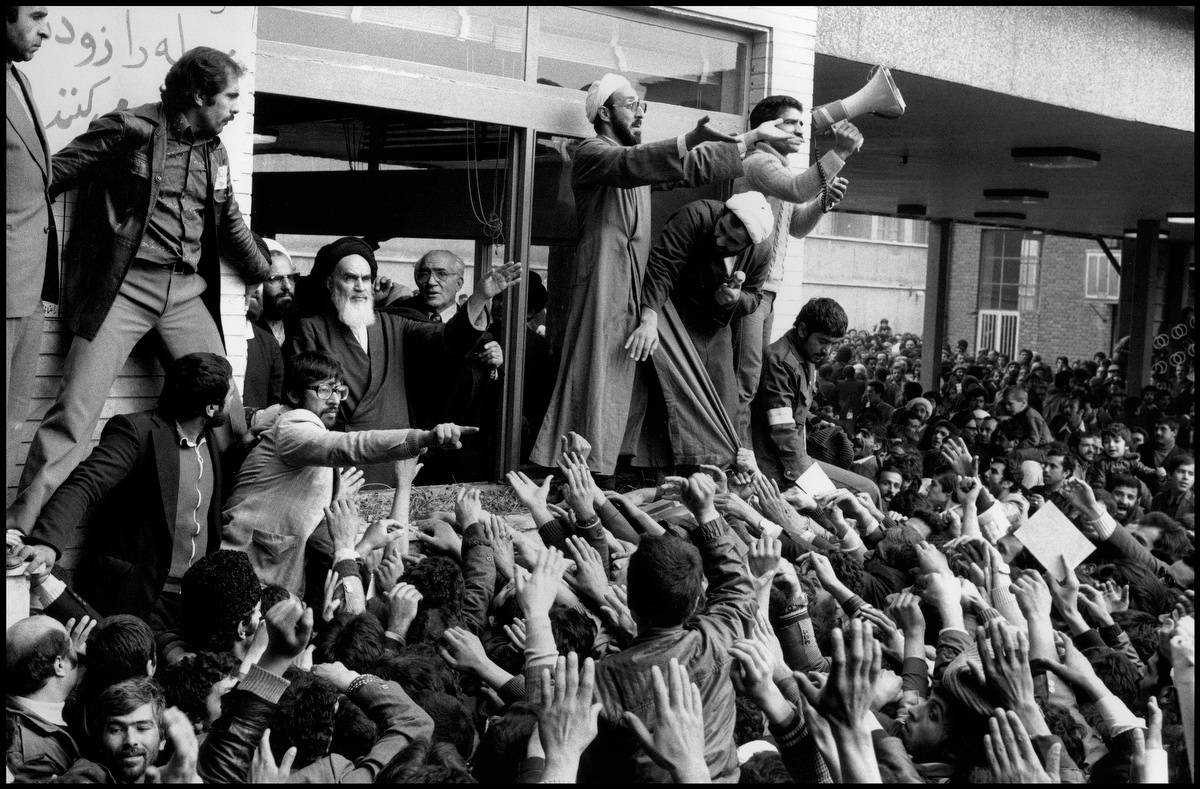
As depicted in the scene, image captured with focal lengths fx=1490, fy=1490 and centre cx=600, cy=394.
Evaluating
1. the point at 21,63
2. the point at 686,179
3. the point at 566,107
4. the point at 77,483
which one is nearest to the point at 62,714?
the point at 77,483

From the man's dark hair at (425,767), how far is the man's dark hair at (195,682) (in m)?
0.65

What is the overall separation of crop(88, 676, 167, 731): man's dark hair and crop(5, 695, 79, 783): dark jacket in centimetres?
13

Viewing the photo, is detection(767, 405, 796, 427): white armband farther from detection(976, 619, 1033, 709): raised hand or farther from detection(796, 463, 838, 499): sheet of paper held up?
detection(976, 619, 1033, 709): raised hand

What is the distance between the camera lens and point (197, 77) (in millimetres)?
5656

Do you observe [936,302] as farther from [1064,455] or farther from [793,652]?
[793,652]

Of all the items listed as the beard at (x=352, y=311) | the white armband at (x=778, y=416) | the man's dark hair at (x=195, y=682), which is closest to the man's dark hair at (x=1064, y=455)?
the white armband at (x=778, y=416)

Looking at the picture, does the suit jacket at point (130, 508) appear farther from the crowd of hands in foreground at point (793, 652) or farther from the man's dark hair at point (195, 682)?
the man's dark hair at point (195, 682)

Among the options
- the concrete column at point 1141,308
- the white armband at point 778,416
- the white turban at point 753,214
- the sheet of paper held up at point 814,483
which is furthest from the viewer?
the concrete column at point 1141,308

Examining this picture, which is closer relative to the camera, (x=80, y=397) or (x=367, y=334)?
(x=80, y=397)

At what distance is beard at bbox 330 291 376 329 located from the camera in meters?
6.69

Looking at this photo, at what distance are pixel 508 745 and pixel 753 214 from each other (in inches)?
164

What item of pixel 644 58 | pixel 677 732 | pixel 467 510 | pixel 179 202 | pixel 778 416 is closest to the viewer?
pixel 677 732

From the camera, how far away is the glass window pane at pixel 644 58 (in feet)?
25.9

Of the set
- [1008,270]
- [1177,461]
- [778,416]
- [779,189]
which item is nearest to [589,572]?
[778,416]
